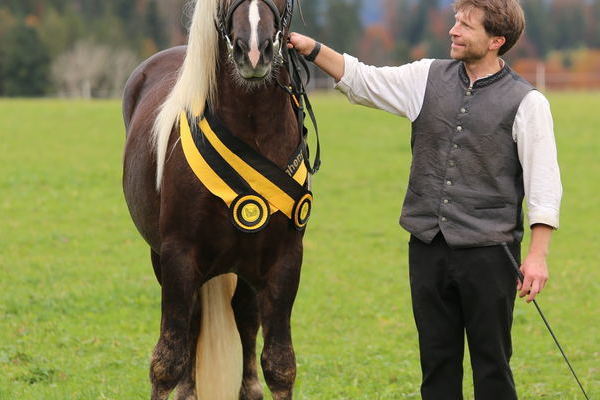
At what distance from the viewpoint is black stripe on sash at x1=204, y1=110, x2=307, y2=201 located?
3.96m

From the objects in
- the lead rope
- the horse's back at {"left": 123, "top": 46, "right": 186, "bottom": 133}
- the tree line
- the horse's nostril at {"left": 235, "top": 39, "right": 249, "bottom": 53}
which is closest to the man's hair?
the lead rope

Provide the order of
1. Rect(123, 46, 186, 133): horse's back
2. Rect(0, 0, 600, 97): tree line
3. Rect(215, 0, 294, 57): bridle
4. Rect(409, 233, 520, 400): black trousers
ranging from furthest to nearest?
Rect(0, 0, 600, 97): tree line < Rect(123, 46, 186, 133): horse's back < Rect(409, 233, 520, 400): black trousers < Rect(215, 0, 294, 57): bridle

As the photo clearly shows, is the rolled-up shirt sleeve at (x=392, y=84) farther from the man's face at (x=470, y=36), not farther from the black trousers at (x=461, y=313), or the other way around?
the black trousers at (x=461, y=313)

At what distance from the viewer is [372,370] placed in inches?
249

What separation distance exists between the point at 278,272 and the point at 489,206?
0.92 meters

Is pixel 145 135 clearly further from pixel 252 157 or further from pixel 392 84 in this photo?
pixel 392 84

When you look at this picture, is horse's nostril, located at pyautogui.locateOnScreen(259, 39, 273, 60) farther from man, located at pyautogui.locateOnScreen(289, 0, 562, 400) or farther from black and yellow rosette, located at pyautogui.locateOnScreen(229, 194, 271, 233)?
black and yellow rosette, located at pyautogui.locateOnScreen(229, 194, 271, 233)

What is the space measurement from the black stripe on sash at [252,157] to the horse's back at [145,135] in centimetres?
67

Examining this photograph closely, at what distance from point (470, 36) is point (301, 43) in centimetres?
68

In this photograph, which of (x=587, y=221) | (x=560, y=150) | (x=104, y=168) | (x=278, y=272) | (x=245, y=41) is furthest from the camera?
(x=560, y=150)

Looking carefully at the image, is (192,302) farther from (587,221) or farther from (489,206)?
(587,221)

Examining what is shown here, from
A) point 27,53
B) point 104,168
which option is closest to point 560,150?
point 104,168

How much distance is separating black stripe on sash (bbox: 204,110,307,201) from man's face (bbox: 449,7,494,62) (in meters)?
0.85

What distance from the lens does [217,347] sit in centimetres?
466
